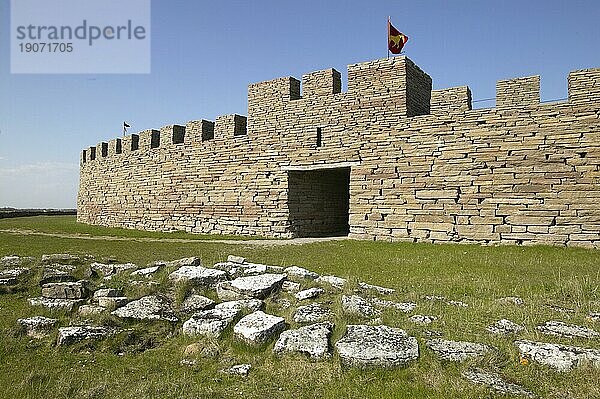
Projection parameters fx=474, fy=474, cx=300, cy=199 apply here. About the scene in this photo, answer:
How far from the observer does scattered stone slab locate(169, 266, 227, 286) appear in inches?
260

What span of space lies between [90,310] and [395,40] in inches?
466

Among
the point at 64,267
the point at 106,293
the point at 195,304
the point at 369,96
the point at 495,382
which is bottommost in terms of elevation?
the point at 495,382

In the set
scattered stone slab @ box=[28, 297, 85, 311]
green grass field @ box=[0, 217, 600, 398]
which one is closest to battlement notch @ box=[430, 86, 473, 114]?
green grass field @ box=[0, 217, 600, 398]

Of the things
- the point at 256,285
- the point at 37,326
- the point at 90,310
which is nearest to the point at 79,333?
the point at 37,326

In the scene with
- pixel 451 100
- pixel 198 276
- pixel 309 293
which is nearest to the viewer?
pixel 309 293

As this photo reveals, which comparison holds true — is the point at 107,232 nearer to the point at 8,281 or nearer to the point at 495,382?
the point at 8,281

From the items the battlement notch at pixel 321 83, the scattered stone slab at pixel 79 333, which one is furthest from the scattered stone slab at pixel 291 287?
the battlement notch at pixel 321 83

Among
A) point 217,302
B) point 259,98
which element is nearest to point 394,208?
point 259,98

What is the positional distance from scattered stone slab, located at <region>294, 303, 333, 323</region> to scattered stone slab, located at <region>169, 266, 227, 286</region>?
1.67 meters

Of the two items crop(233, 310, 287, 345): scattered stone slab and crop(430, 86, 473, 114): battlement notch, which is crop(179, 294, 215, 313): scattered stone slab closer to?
crop(233, 310, 287, 345): scattered stone slab

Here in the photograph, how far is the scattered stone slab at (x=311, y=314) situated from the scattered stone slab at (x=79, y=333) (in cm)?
198

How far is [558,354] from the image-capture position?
393 centimetres

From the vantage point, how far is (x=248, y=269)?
23.9ft

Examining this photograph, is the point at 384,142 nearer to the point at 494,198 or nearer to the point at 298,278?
the point at 494,198
